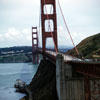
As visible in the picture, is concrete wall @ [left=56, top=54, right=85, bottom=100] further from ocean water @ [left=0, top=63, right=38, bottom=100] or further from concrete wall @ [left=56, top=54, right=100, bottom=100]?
ocean water @ [left=0, top=63, right=38, bottom=100]

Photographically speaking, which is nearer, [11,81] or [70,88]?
[70,88]

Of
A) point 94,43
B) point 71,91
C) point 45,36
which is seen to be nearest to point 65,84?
point 71,91

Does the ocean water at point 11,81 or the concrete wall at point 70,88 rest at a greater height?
the concrete wall at point 70,88

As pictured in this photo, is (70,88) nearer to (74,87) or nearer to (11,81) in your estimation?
(74,87)

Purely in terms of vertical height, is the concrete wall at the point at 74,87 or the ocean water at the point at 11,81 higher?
the concrete wall at the point at 74,87

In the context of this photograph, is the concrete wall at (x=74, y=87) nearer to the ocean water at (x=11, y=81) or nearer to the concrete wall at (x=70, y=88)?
the concrete wall at (x=70, y=88)

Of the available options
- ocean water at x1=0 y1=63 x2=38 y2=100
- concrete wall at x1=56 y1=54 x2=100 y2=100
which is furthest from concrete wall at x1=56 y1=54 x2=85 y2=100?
ocean water at x1=0 y1=63 x2=38 y2=100

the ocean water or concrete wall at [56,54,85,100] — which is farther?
the ocean water

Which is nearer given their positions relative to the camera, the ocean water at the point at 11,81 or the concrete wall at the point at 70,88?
the concrete wall at the point at 70,88

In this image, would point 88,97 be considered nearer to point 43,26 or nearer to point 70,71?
point 70,71

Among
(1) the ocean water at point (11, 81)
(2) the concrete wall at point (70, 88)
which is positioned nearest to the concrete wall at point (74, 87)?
(2) the concrete wall at point (70, 88)

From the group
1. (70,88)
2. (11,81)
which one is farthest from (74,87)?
(11,81)
